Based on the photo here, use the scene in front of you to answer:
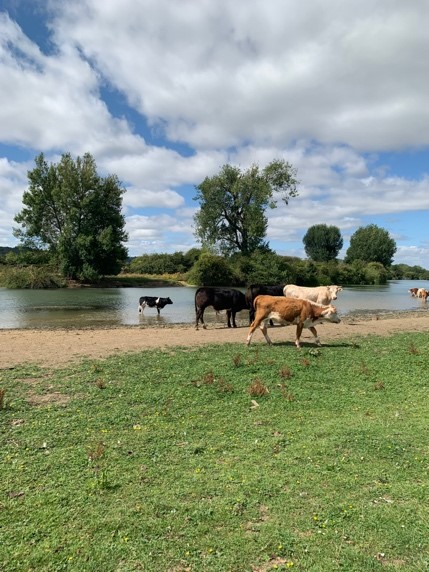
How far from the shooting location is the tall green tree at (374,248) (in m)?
102

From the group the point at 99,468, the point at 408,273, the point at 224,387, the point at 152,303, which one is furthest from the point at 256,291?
the point at 408,273

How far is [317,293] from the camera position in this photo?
19156 mm

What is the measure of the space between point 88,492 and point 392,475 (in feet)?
10.7

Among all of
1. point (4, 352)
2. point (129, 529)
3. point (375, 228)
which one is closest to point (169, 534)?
point (129, 529)

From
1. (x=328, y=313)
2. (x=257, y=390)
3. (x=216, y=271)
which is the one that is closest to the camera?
(x=257, y=390)

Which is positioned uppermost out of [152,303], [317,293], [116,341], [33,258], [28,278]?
[33,258]

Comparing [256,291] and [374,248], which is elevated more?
[374,248]

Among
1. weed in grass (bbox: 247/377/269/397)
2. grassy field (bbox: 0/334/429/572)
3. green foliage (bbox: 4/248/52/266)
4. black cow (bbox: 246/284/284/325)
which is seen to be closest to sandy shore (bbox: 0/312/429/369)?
grassy field (bbox: 0/334/429/572)

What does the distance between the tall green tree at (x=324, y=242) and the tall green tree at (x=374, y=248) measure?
3886 mm

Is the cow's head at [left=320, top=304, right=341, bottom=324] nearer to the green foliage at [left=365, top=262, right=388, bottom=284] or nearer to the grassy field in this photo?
the grassy field

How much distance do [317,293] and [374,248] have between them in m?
90.2

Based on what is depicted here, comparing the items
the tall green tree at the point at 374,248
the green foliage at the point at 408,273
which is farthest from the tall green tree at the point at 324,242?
the green foliage at the point at 408,273

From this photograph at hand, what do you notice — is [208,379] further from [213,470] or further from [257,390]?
[213,470]

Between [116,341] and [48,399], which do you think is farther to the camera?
[116,341]
